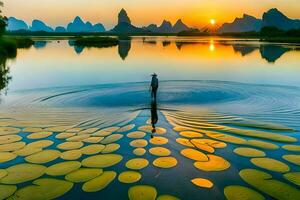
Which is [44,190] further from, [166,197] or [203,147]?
[203,147]

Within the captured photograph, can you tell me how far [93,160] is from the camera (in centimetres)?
1042

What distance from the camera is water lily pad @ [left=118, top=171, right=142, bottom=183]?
907 centimetres

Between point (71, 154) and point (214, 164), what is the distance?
5504mm

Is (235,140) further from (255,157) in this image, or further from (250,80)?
(250,80)

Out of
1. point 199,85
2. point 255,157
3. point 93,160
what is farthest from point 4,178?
point 199,85

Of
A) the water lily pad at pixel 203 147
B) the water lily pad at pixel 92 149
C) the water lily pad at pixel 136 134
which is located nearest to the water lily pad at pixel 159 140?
A: the water lily pad at pixel 136 134

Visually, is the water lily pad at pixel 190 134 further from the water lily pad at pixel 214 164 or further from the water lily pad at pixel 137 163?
the water lily pad at pixel 137 163

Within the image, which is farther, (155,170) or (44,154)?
(44,154)

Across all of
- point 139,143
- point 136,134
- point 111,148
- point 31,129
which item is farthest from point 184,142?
point 31,129

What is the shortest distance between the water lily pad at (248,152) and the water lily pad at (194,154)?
150cm

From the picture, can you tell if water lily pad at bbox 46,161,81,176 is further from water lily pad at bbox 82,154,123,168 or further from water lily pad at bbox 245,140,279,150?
water lily pad at bbox 245,140,279,150

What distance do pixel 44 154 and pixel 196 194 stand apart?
20.3 feet

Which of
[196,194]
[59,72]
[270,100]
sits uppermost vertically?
[59,72]

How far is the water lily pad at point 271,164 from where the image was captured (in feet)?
32.0
